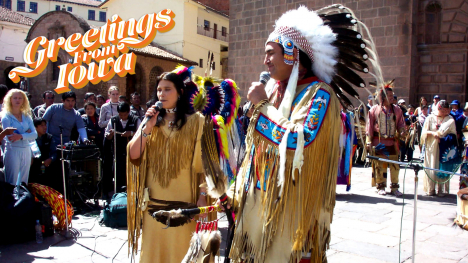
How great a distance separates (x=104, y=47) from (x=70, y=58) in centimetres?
762

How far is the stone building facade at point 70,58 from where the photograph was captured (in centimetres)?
2608

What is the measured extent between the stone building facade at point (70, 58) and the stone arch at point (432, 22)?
17924 millimetres

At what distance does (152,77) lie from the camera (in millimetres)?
28234

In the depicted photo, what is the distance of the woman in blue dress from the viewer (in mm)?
5246

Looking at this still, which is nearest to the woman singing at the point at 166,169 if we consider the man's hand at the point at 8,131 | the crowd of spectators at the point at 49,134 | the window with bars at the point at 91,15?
the crowd of spectators at the point at 49,134

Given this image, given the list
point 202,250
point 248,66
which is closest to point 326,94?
point 202,250

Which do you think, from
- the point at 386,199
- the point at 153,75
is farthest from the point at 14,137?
the point at 153,75

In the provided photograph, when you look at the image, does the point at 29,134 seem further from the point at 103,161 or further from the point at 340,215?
the point at 340,215

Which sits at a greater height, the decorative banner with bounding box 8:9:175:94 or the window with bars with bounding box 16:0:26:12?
the window with bars with bounding box 16:0:26:12

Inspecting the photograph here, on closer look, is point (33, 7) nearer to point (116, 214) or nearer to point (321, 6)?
point (321, 6)

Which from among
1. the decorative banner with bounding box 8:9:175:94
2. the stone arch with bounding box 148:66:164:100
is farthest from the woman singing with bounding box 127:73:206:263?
Result: the stone arch with bounding box 148:66:164:100

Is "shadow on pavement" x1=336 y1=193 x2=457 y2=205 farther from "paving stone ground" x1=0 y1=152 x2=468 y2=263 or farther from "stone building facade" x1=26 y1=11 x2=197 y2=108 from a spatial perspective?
"stone building facade" x1=26 y1=11 x2=197 y2=108

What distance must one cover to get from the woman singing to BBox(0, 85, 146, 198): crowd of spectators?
1.71 m

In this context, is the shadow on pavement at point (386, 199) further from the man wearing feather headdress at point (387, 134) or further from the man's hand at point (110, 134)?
the man's hand at point (110, 134)
